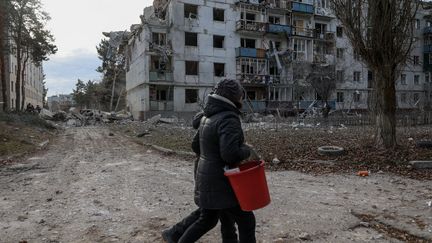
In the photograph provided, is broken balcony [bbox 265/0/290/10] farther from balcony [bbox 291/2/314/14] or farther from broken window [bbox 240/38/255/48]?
broken window [bbox 240/38/255/48]

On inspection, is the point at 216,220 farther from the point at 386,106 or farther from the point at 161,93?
the point at 161,93

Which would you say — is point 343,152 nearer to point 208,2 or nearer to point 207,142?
point 207,142

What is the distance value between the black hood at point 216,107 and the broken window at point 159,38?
3434 centimetres

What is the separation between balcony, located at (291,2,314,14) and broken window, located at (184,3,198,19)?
11462 millimetres

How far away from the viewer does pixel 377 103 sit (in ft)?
34.0

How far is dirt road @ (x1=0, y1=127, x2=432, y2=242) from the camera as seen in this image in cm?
455

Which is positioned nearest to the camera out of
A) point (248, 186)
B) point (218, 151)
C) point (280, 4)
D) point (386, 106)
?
A: point (248, 186)

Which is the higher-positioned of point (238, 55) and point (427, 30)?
point (427, 30)

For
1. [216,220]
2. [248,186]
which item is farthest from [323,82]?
[248,186]

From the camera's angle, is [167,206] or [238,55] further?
[238,55]

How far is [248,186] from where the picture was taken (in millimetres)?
3201

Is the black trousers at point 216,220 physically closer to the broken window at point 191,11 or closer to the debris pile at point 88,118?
the debris pile at point 88,118

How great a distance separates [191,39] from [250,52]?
21.1ft

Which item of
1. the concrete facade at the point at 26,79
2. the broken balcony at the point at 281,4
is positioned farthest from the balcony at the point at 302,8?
the concrete facade at the point at 26,79
